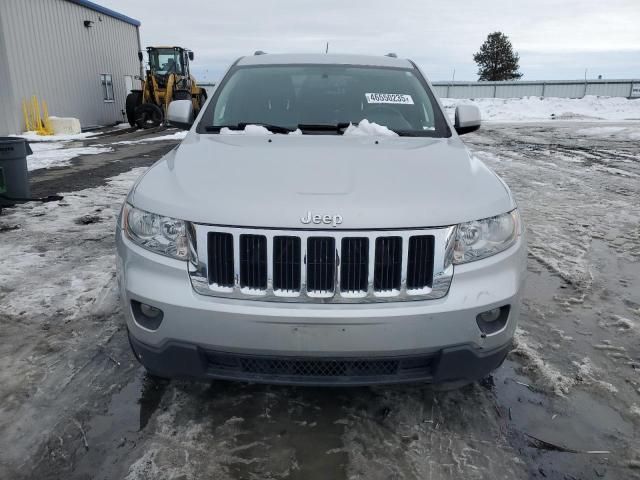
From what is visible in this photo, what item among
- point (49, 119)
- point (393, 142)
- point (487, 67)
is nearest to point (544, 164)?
point (393, 142)

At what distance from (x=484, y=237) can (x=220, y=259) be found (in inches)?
44.1

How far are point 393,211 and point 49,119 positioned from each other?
18.3 m

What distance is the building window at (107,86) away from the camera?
887 inches

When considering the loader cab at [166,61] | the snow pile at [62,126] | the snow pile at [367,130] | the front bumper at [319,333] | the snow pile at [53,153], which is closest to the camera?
the front bumper at [319,333]

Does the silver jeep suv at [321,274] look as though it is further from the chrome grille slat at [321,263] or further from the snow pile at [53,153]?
the snow pile at [53,153]

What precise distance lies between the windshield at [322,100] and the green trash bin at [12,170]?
4.00 m

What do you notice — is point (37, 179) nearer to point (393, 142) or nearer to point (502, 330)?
point (393, 142)

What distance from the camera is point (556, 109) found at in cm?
2916

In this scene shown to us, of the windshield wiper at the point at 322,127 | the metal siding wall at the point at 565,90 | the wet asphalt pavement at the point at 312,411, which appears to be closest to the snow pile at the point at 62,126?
the wet asphalt pavement at the point at 312,411

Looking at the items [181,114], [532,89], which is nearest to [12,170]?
[181,114]

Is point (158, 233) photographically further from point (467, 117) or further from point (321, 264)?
point (467, 117)

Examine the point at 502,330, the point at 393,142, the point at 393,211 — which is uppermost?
the point at 393,142

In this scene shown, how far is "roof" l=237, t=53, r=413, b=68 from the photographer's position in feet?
12.8

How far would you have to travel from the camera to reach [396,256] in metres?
2.05
